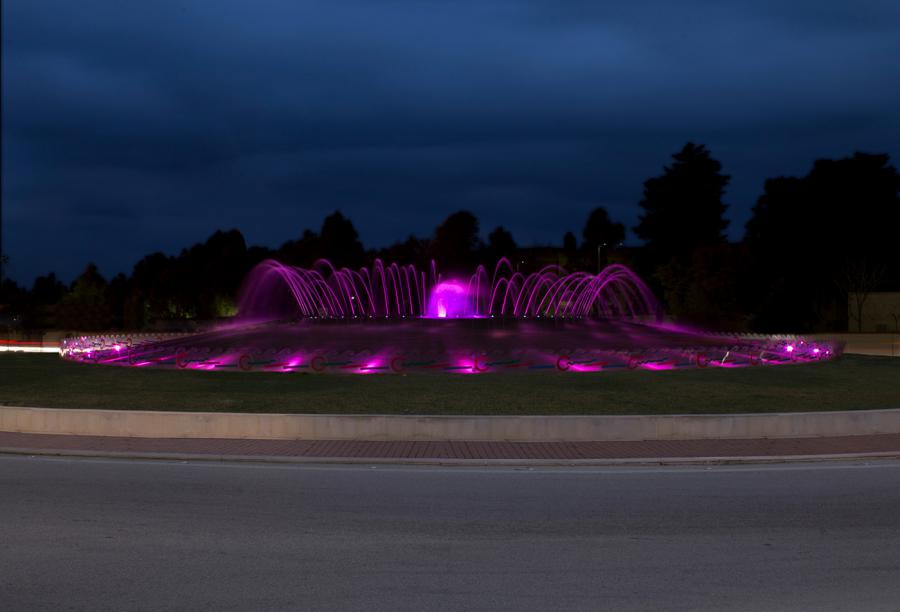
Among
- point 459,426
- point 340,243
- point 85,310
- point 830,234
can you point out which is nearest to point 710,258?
point 830,234

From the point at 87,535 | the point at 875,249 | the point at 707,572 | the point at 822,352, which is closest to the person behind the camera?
the point at 707,572

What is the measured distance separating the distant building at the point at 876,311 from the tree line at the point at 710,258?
0.82 metres

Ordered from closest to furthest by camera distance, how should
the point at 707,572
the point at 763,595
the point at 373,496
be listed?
the point at 763,595
the point at 707,572
the point at 373,496

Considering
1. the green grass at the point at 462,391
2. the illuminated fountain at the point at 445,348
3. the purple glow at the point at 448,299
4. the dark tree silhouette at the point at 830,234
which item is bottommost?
the green grass at the point at 462,391

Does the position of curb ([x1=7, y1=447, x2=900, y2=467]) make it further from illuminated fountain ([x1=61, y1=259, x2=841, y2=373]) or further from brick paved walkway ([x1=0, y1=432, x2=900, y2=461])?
illuminated fountain ([x1=61, y1=259, x2=841, y2=373])

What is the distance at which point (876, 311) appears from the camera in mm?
64000

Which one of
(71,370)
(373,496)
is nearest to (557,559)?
(373,496)

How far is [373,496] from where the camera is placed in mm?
10922

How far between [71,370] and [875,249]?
60340 mm

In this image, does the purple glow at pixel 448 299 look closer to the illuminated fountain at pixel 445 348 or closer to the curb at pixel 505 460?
the illuminated fountain at pixel 445 348

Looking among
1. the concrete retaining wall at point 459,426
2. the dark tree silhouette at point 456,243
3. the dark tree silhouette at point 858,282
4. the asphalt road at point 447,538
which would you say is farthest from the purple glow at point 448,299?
the asphalt road at point 447,538

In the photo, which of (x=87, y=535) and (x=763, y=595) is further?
(x=87, y=535)

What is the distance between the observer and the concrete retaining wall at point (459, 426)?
49.4 feet

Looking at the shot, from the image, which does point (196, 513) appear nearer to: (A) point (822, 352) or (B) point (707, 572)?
(B) point (707, 572)
